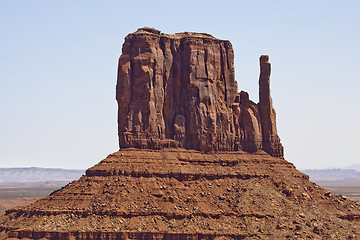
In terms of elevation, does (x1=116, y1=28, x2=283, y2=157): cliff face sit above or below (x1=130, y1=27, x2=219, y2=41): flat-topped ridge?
below

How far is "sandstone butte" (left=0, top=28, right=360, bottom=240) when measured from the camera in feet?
290

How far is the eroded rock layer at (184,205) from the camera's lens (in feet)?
287

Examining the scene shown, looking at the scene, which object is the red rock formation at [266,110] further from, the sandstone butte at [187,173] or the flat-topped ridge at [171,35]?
the flat-topped ridge at [171,35]

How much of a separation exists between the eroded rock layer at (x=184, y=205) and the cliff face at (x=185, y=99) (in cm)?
237

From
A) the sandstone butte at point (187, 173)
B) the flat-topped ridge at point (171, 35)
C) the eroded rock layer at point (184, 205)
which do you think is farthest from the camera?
the flat-topped ridge at point (171, 35)

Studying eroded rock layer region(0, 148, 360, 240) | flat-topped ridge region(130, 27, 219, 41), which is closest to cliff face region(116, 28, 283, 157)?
flat-topped ridge region(130, 27, 219, 41)

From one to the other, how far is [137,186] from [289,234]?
692 inches

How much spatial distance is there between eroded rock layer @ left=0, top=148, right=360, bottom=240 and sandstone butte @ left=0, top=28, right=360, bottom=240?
4.9 inches

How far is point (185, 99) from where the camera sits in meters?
103

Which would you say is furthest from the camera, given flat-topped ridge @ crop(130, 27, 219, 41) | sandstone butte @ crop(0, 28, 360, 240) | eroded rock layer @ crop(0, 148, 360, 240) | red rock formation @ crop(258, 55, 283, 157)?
red rock formation @ crop(258, 55, 283, 157)

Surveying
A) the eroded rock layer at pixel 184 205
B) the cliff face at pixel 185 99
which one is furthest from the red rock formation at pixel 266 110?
the eroded rock layer at pixel 184 205

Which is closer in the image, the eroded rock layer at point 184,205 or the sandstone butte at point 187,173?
the eroded rock layer at point 184,205

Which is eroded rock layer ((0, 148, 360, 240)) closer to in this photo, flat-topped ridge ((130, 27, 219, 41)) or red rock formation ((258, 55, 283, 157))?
red rock formation ((258, 55, 283, 157))

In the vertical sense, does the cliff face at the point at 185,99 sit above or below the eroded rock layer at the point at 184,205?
above
